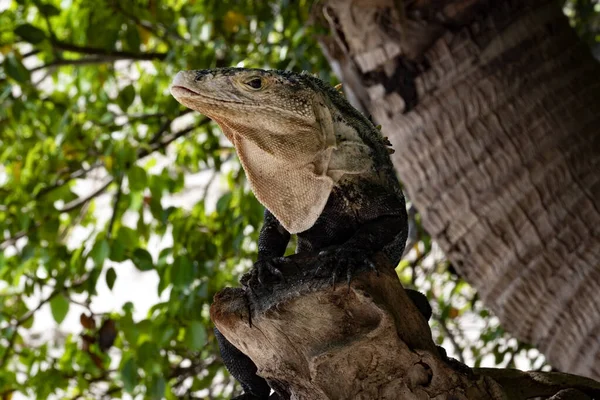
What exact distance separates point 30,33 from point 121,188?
601 millimetres

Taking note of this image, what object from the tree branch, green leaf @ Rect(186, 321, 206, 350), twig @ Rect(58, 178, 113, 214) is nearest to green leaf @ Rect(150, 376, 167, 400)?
green leaf @ Rect(186, 321, 206, 350)

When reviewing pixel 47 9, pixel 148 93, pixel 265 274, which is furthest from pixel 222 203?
pixel 265 274

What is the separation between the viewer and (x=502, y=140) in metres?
2.39

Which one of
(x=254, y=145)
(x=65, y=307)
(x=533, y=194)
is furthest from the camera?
(x=65, y=307)

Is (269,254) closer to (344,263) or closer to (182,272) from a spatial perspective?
(344,263)

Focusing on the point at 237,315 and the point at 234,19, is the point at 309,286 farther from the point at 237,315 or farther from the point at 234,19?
the point at 234,19

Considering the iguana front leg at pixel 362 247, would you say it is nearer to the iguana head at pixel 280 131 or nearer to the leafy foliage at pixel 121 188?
the iguana head at pixel 280 131

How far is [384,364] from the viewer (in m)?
1.23

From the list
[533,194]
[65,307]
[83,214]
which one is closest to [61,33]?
[83,214]

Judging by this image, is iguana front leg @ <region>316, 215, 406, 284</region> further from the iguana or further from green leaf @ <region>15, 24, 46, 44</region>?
green leaf @ <region>15, 24, 46, 44</region>

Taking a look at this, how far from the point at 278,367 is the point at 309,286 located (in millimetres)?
148

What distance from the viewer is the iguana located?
4.09 feet

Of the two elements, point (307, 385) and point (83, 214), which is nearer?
point (307, 385)

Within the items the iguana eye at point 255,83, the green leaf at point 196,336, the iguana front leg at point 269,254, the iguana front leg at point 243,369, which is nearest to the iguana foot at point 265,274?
the iguana front leg at point 269,254
